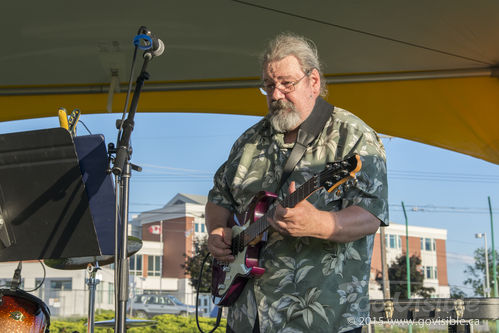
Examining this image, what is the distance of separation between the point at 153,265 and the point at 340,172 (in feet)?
101

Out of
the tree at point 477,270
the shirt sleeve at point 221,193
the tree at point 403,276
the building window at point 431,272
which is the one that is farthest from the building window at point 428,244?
the shirt sleeve at point 221,193

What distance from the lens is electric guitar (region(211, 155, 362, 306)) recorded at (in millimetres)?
1967

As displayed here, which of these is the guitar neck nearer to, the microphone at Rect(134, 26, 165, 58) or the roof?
the microphone at Rect(134, 26, 165, 58)

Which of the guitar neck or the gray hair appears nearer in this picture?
the guitar neck

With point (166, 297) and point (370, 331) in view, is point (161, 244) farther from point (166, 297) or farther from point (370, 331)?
point (370, 331)

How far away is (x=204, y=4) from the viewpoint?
3717mm

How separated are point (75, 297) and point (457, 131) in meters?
13.4

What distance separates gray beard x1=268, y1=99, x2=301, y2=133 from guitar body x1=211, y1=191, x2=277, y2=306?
0.31 meters

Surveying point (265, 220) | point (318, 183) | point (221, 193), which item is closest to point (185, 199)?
point (221, 193)

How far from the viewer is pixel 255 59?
4.26 m

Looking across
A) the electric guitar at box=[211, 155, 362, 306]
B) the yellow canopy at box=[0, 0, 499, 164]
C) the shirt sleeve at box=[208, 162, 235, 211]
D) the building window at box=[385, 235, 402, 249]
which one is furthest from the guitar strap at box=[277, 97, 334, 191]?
the building window at box=[385, 235, 402, 249]

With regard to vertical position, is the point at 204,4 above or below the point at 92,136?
above

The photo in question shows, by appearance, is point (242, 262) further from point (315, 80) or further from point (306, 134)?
point (315, 80)

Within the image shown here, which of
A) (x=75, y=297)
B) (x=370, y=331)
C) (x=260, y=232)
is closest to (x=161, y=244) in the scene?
(x=75, y=297)
